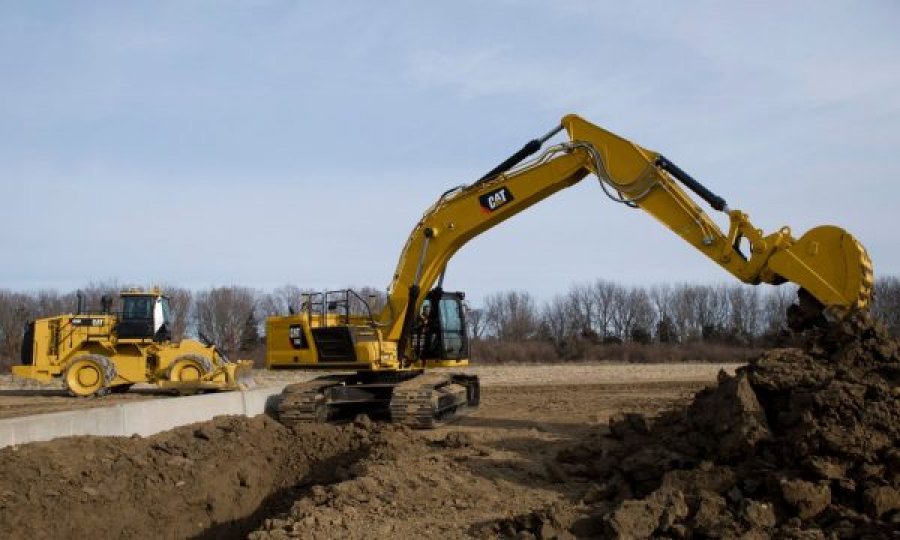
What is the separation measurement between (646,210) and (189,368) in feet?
41.2

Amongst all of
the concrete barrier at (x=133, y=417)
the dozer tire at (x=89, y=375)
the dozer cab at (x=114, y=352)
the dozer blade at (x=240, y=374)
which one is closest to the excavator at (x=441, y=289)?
the concrete barrier at (x=133, y=417)

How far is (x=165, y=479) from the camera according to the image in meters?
10.8

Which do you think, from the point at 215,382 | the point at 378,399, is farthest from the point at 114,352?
the point at 378,399

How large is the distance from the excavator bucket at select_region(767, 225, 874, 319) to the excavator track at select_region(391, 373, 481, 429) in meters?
5.73

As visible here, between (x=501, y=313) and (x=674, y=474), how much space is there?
231ft

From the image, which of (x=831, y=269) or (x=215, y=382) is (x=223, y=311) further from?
(x=831, y=269)

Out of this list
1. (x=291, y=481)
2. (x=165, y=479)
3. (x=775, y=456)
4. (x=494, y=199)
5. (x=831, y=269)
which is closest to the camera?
(x=775, y=456)

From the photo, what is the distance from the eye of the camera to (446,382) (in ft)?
50.8

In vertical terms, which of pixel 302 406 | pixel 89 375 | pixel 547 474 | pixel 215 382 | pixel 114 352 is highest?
pixel 114 352

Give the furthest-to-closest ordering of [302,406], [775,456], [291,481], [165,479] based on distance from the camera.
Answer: [302,406] → [291,481] → [165,479] → [775,456]

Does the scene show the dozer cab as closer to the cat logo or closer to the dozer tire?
the dozer tire

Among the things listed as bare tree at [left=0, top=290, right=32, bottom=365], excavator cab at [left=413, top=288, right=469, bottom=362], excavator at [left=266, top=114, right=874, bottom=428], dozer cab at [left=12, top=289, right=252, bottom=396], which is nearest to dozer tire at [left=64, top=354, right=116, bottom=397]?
dozer cab at [left=12, top=289, right=252, bottom=396]

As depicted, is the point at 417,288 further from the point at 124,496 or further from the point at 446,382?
the point at 124,496

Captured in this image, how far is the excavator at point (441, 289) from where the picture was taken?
11.7 meters
